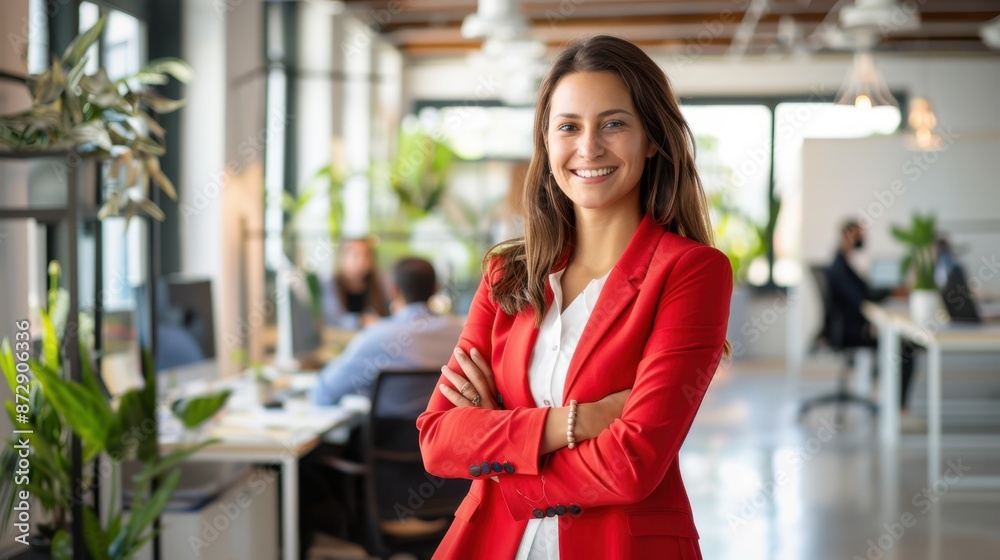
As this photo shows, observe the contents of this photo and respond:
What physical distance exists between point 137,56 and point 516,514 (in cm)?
497

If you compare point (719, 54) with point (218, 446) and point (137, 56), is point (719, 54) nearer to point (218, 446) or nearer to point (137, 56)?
point (137, 56)

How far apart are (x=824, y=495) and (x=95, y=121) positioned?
14.7 feet

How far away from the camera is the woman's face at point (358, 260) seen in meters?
7.04

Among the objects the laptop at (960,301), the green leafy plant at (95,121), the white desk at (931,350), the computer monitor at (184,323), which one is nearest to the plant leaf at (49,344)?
the green leafy plant at (95,121)

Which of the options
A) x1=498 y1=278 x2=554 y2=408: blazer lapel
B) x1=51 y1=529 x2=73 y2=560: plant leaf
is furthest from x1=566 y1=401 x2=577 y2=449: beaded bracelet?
x1=51 y1=529 x2=73 y2=560: plant leaf

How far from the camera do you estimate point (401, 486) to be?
3.67 metres

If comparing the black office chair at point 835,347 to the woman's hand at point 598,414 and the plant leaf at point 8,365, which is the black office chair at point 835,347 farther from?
the woman's hand at point 598,414

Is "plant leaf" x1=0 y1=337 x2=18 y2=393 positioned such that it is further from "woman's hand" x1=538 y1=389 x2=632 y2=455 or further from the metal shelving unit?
"woman's hand" x1=538 y1=389 x2=632 y2=455

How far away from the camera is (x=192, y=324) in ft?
14.3

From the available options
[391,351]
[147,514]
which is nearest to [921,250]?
[391,351]

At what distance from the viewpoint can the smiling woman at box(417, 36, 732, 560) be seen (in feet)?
4.92

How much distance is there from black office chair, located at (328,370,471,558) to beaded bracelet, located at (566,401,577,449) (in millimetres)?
2094

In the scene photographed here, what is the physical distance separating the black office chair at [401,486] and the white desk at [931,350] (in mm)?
3571

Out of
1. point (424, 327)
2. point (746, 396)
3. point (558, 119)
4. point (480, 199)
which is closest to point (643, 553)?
point (558, 119)
